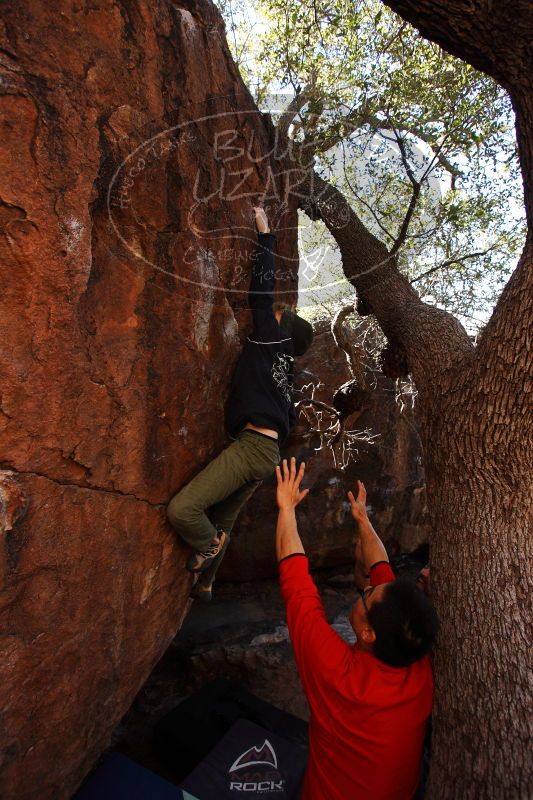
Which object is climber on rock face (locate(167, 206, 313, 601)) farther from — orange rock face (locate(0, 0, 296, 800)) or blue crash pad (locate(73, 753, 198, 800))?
blue crash pad (locate(73, 753, 198, 800))

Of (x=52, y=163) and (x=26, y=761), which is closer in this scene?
(x=52, y=163)

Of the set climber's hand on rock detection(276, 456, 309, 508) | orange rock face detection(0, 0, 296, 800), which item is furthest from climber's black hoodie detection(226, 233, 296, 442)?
climber's hand on rock detection(276, 456, 309, 508)

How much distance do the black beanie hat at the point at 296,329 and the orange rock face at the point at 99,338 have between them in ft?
1.26

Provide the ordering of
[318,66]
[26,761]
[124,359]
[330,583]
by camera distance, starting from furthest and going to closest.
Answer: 1. [330,583]
2. [318,66]
3. [124,359]
4. [26,761]

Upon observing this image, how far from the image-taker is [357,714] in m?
2.67

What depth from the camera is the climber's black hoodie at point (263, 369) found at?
12.2 ft

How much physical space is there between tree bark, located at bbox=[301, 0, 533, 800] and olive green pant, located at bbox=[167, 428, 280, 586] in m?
1.19

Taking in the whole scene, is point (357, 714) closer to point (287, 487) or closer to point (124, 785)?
point (287, 487)

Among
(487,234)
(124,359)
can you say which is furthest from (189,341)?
(487,234)

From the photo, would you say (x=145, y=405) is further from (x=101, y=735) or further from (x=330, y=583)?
(x=330, y=583)

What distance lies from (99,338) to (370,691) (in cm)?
232

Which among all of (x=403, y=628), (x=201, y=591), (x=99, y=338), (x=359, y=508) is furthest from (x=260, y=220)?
(x=403, y=628)

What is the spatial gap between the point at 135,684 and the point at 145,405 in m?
2.00

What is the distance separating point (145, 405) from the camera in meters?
Answer: 3.37
